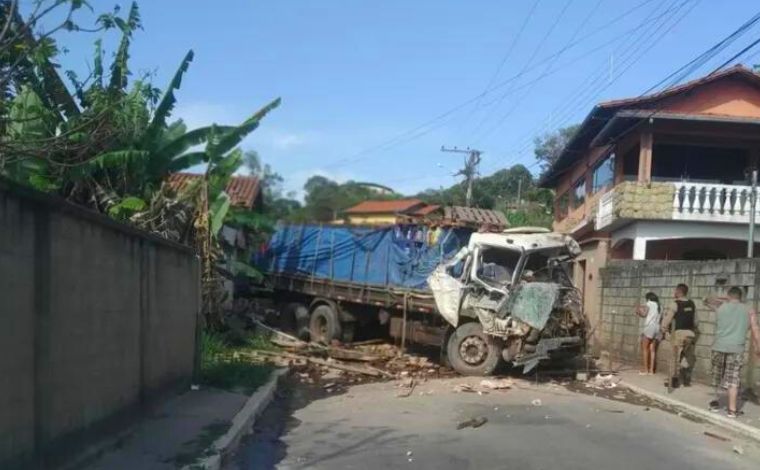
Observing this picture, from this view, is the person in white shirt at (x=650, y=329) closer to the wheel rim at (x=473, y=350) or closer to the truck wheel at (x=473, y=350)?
the truck wheel at (x=473, y=350)

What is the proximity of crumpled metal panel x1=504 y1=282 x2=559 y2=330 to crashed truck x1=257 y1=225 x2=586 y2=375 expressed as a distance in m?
0.02

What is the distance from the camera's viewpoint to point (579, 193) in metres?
31.1

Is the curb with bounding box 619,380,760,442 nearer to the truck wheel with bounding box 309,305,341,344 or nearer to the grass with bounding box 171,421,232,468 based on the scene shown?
the grass with bounding box 171,421,232,468

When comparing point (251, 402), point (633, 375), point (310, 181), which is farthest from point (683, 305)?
point (310, 181)

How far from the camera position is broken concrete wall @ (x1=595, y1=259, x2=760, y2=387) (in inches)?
491

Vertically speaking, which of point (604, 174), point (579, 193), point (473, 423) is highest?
point (604, 174)

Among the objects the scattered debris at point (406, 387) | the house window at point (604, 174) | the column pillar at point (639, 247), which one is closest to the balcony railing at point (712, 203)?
the column pillar at point (639, 247)

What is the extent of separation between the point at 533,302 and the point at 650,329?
2929 millimetres

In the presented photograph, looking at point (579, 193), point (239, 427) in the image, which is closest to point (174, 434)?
point (239, 427)

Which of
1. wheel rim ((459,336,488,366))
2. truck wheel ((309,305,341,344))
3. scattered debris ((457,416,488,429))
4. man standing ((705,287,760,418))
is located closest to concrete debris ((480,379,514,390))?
wheel rim ((459,336,488,366))

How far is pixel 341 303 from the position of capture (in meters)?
19.0

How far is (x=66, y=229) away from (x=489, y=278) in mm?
9660

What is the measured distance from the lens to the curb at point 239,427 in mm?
7145

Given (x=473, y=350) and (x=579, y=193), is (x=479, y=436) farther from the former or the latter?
(x=579, y=193)
